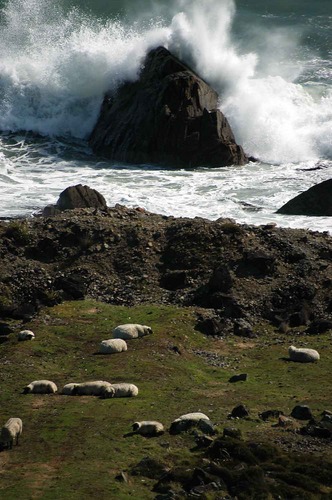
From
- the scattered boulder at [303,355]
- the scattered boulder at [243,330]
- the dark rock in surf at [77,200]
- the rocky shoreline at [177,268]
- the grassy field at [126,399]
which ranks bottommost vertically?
the grassy field at [126,399]

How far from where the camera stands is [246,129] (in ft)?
177

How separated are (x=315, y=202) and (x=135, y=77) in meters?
17.3

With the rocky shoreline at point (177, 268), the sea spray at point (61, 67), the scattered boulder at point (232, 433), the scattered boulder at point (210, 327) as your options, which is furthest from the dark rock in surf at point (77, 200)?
the scattered boulder at point (232, 433)

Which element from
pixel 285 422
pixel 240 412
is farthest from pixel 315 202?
pixel 285 422

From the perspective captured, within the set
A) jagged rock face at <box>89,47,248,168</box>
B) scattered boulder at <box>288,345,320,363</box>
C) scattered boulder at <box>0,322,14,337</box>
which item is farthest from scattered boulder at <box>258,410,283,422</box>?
jagged rock face at <box>89,47,248,168</box>

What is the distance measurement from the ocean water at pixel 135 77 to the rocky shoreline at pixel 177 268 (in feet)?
24.6

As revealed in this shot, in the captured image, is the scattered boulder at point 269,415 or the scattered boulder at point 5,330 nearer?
the scattered boulder at point 269,415

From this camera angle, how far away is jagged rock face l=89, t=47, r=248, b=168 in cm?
4878

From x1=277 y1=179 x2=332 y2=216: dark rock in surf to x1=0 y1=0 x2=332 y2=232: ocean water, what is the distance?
0.59 meters

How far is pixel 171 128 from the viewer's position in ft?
161

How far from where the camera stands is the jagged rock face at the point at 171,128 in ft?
160

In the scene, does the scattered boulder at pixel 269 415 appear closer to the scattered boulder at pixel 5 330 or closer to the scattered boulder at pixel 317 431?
the scattered boulder at pixel 317 431

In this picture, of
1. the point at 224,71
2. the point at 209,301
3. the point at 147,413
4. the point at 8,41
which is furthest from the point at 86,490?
the point at 8,41

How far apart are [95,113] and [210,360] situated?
102 ft
